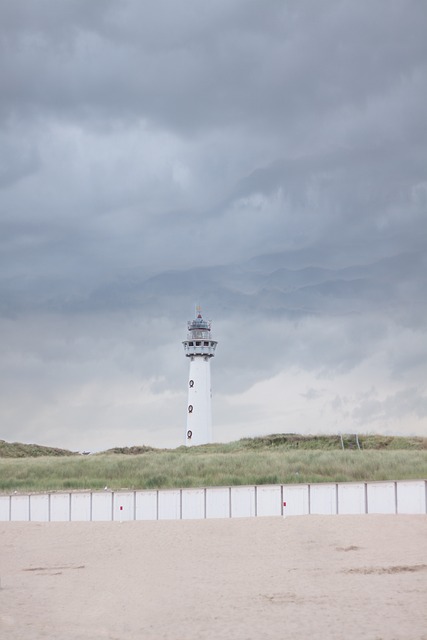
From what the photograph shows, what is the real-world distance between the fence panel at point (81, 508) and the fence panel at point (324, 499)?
8.56 m

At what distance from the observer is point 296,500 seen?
30500mm

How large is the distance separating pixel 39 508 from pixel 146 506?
14.6 ft

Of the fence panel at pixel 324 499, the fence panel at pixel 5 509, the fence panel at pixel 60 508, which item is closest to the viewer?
the fence panel at pixel 324 499

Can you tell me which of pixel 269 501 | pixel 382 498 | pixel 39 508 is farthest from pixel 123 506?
pixel 382 498

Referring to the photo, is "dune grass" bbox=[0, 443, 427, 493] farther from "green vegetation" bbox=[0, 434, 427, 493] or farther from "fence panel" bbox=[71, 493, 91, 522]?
"fence panel" bbox=[71, 493, 91, 522]

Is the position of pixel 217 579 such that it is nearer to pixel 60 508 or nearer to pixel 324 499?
pixel 324 499

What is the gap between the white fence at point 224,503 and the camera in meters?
29.6

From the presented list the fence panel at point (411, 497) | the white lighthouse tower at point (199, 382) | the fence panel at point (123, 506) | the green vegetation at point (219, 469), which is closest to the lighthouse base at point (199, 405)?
the white lighthouse tower at point (199, 382)

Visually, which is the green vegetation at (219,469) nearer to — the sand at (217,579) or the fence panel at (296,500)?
the fence panel at (296,500)

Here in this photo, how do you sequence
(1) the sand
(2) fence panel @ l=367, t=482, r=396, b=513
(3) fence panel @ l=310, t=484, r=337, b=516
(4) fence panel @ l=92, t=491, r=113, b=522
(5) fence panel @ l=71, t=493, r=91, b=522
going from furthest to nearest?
(5) fence panel @ l=71, t=493, r=91, b=522, (4) fence panel @ l=92, t=491, r=113, b=522, (3) fence panel @ l=310, t=484, r=337, b=516, (2) fence panel @ l=367, t=482, r=396, b=513, (1) the sand

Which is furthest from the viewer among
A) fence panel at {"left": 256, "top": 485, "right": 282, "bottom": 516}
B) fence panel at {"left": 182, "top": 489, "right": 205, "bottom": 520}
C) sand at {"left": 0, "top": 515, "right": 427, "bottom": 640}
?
fence panel at {"left": 182, "top": 489, "right": 205, "bottom": 520}

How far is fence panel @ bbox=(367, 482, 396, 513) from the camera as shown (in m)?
29.5

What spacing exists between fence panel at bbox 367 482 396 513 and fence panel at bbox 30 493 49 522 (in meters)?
12.3

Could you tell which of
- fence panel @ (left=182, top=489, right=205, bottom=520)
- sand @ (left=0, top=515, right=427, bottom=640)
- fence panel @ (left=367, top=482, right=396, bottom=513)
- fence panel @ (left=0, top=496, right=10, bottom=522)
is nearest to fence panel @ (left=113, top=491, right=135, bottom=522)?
sand @ (left=0, top=515, right=427, bottom=640)
